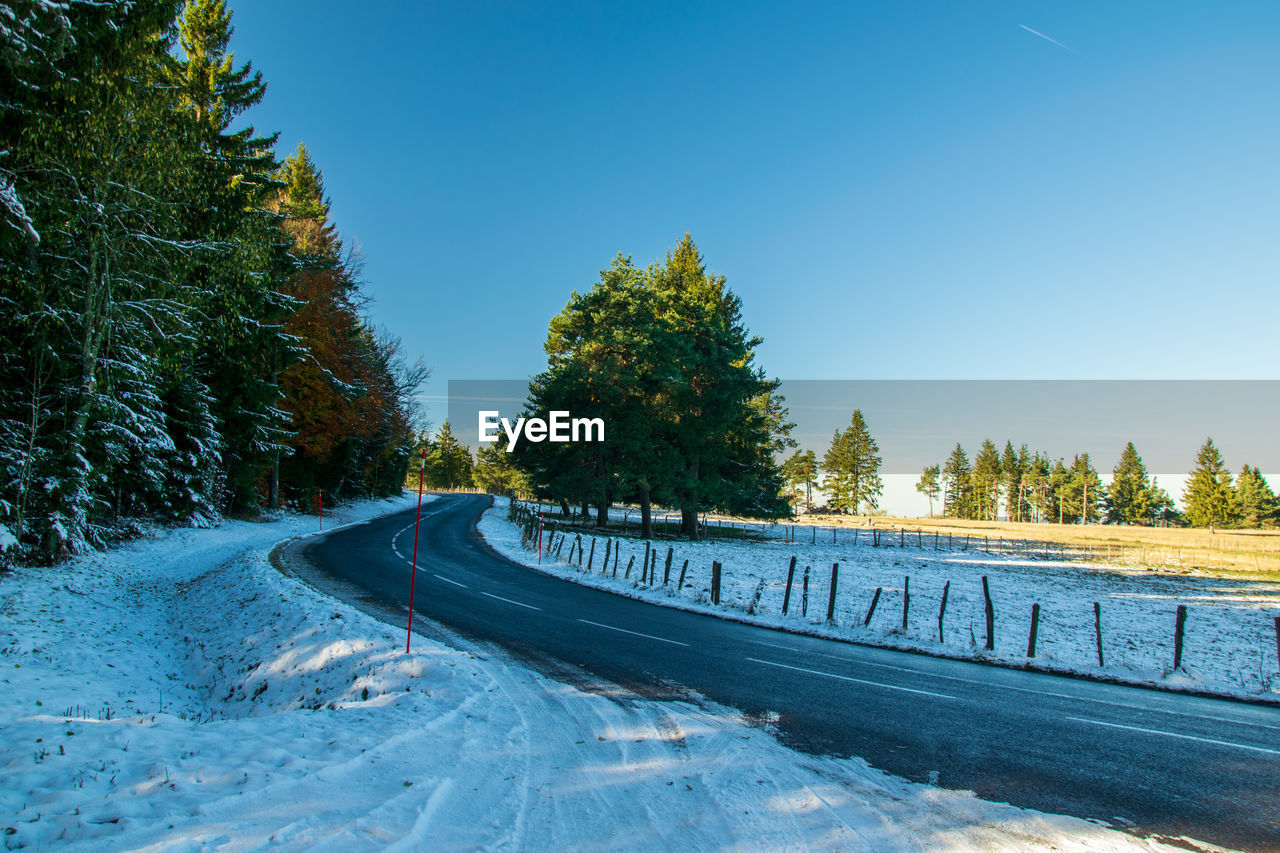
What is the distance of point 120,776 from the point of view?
4.36 m

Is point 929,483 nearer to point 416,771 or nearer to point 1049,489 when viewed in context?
point 1049,489

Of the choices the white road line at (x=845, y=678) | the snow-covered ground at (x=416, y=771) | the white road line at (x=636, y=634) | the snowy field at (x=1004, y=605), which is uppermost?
the snow-covered ground at (x=416, y=771)

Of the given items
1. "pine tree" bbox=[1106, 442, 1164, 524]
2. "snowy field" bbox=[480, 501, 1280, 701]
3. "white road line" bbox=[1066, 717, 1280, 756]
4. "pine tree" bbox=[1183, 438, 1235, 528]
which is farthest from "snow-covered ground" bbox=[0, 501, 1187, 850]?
"pine tree" bbox=[1106, 442, 1164, 524]

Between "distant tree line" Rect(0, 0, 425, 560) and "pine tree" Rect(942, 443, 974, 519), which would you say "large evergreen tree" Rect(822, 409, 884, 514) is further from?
"distant tree line" Rect(0, 0, 425, 560)

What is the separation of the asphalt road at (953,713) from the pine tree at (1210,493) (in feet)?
408

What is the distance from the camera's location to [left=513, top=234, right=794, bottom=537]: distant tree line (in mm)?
32469

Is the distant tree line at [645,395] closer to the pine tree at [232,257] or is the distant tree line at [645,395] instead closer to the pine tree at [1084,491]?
the pine tree at [232,257]

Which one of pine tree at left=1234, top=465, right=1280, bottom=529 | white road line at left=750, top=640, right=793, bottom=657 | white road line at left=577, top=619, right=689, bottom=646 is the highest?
pine tree at left=1234, top=465, right=1280, bottom=529

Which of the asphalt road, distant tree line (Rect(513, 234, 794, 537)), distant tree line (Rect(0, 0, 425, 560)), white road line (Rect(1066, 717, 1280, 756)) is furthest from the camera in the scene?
distant tree line (Rect(513, 234, 794, 537))

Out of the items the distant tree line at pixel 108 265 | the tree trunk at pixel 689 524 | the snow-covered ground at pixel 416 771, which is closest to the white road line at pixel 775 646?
the snow-covered ground at pixel 416 771

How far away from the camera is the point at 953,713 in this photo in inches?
295

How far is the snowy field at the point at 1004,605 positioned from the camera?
1215 centimetres

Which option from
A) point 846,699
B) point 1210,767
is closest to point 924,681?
point 846,699

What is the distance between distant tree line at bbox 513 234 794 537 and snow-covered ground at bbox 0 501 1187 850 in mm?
24171
